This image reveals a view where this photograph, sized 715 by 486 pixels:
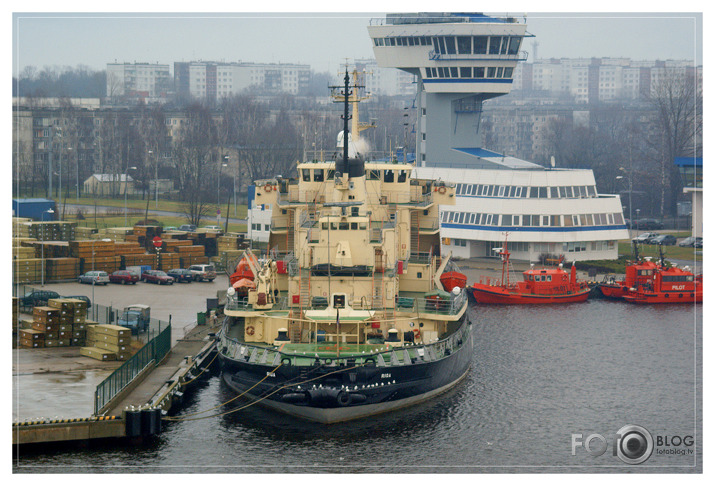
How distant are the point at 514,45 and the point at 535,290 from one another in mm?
26760

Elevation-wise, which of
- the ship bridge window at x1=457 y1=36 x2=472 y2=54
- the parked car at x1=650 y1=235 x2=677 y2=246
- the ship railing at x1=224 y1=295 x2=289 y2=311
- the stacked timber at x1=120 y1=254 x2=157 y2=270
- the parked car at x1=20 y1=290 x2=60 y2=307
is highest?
the ship bridge window at x1=457 y1=36 x2=472 y2=54

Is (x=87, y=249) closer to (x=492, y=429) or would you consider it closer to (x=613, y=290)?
(x=613, y=290)

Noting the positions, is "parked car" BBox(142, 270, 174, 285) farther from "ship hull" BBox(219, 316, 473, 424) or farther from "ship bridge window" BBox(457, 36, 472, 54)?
"ship hull" BBox(219, 316, 473, 424)

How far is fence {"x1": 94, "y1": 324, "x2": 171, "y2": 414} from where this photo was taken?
47.6m

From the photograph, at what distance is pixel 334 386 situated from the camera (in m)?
49.5

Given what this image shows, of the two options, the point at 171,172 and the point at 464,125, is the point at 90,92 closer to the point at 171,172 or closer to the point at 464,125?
the point at 171,172

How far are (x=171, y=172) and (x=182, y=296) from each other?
56219 millimetres

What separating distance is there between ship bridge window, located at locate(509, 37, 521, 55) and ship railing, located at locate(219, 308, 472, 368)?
50037 millimetres

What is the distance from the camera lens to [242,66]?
509 ft

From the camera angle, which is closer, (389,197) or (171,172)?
(389,197)

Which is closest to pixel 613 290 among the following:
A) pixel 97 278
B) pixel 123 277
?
pixel 123 277

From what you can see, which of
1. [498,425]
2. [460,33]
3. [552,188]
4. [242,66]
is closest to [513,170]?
[552,188]

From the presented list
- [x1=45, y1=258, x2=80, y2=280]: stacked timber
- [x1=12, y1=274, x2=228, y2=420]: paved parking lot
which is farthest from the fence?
[x1=45, y1=258, x2=80, y2=280]: stacked timber

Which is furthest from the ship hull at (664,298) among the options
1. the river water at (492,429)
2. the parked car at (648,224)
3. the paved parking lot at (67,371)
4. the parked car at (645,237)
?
the parked car at (648,224)
